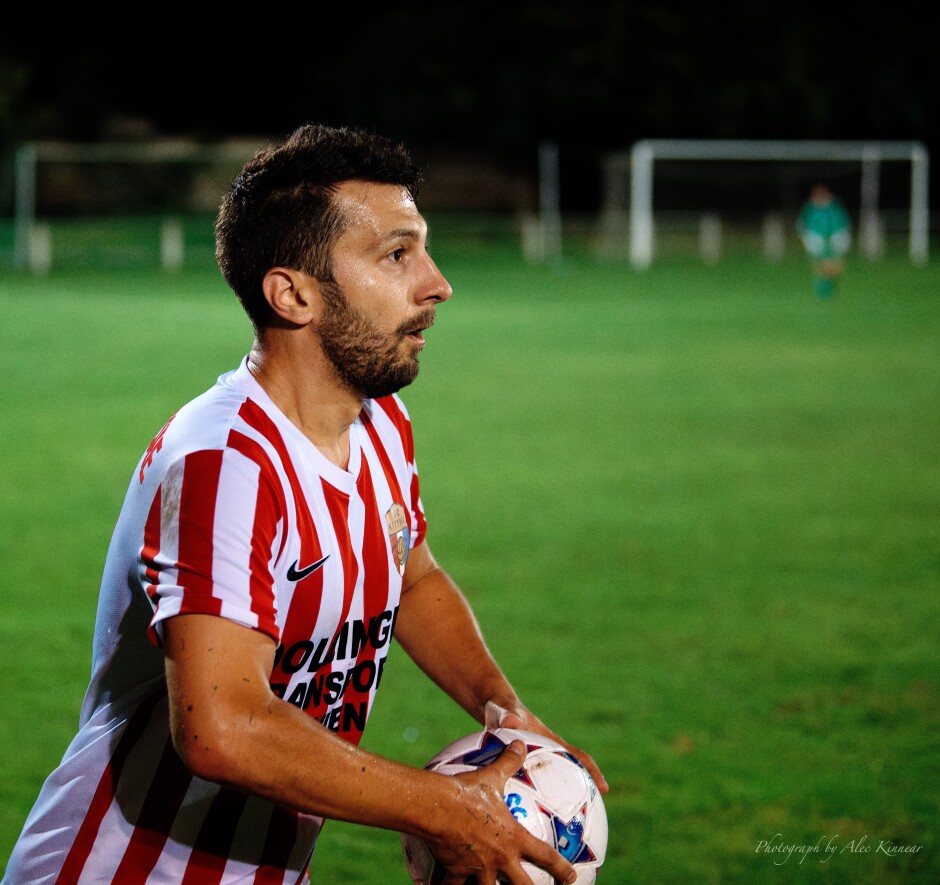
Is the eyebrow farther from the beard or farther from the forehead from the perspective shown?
the beard

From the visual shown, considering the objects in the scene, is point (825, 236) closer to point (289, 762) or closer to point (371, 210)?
point (371, 210)

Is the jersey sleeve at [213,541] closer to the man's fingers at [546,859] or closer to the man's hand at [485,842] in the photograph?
the man's hand at [485,842]

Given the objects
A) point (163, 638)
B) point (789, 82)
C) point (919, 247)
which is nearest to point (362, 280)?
point (163, 638)

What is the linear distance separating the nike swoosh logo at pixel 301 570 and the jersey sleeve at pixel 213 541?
75mm

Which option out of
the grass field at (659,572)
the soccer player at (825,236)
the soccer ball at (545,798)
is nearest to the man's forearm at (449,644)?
the soccer ball at (545,798)

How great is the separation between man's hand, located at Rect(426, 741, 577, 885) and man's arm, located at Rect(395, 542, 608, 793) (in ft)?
1.83

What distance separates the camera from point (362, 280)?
8.40 feet

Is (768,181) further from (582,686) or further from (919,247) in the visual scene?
(582,686)

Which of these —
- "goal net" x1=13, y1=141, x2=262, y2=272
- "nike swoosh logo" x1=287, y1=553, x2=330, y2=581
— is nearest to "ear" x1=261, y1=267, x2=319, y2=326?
"nike swoosh logo" x1=287, y1=553, x2=330, y2=581

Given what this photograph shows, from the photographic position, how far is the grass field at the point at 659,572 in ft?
15.1

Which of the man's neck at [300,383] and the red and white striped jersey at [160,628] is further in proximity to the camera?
the man's neck at [300,383]

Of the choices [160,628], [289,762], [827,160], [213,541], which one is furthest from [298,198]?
[827,160]

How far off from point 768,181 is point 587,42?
503 inches

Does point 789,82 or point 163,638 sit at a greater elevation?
point 789,82
